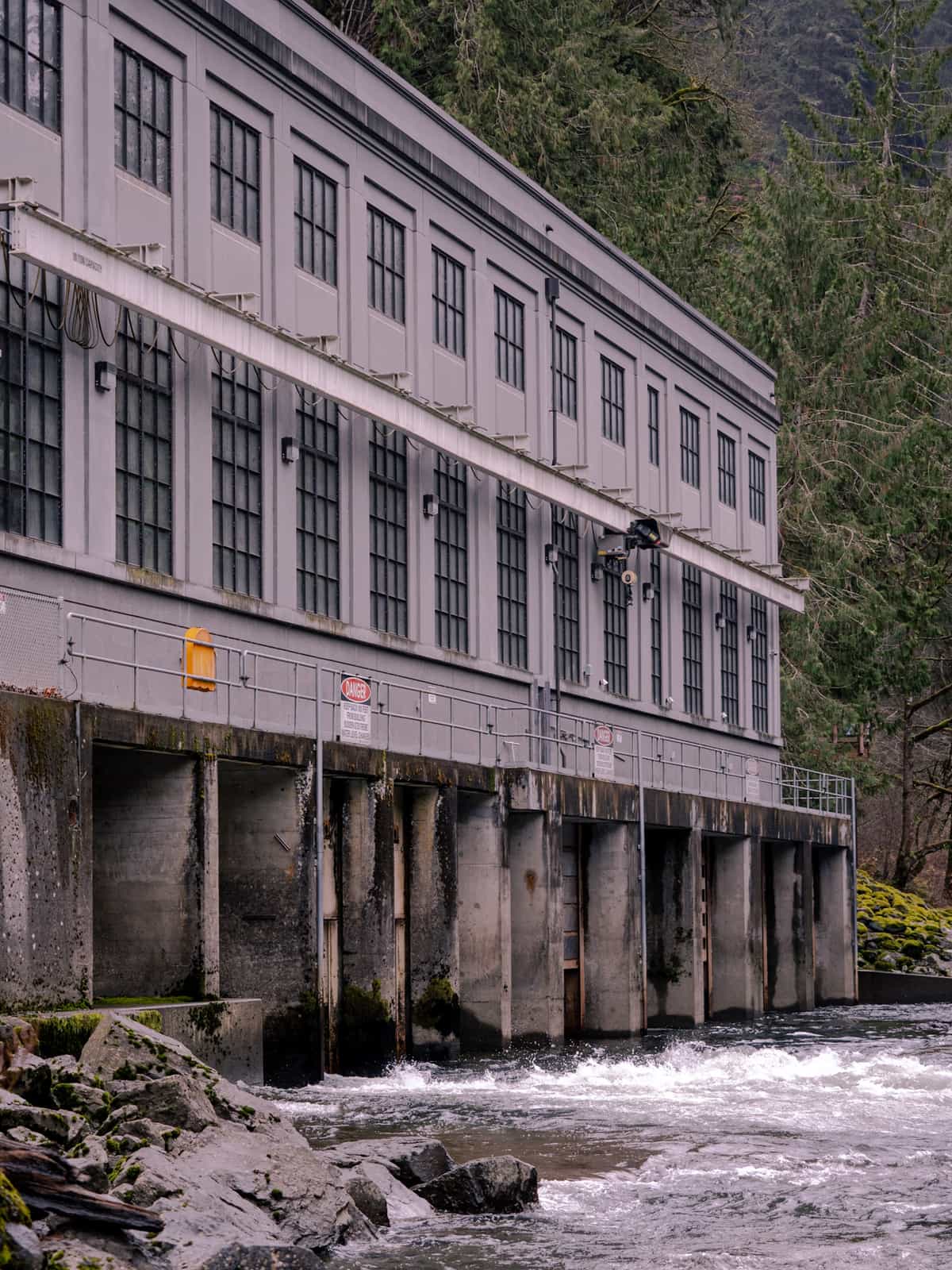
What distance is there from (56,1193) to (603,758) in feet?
81.9

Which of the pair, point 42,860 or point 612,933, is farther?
point 612,933

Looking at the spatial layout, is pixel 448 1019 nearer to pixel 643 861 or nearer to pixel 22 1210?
pixel 643 861

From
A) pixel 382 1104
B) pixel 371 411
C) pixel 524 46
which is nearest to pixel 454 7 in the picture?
pixel 524 46

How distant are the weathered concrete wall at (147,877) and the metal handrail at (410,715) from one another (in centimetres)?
96

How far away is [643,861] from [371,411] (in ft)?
32.2

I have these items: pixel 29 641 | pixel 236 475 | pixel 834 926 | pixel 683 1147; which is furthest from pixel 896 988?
pixel 29 641

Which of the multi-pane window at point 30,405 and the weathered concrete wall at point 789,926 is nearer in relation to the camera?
the multi-pane window at point 30,405

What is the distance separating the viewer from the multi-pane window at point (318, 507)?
33719 millimetres

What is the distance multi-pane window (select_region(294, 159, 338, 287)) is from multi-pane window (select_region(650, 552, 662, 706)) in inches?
615

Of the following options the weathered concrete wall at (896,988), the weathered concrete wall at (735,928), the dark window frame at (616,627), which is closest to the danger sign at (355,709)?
the weathered concrete wall at (735,928)

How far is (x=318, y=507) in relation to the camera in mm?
34312

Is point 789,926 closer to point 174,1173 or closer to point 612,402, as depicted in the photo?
point 612,402

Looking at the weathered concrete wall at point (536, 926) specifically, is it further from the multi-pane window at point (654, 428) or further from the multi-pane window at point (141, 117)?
the multi-pane window at point (654, 428)

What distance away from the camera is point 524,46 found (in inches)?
2628
